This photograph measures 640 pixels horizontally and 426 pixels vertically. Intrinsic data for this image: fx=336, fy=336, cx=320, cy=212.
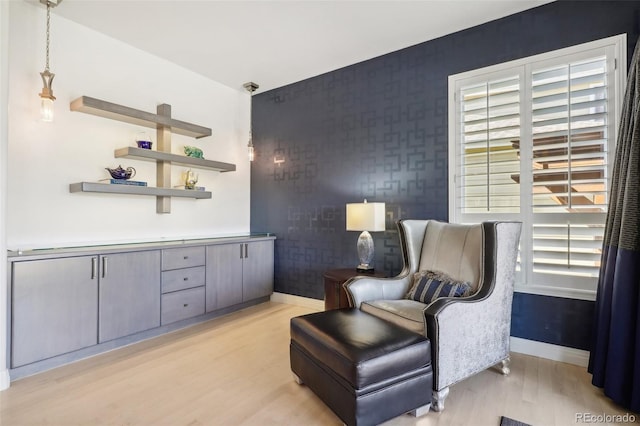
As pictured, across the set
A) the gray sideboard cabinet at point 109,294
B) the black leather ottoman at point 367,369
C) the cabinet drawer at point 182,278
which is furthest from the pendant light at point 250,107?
the black leather ottoman at point 367,369

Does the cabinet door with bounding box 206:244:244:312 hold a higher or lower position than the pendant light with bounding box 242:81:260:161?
lower

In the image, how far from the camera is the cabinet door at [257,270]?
3869 millimetres

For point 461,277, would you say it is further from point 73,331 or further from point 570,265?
point 73,331

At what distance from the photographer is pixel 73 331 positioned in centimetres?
249

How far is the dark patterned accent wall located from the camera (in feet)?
8.66

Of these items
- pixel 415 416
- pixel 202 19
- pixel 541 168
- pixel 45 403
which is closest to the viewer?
pixel 415 416

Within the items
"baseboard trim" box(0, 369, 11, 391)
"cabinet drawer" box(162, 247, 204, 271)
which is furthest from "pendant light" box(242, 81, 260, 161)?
"baseboard trim" box(0, 369, 11, 391)

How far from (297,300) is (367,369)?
8.19 feet

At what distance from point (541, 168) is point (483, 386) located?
1.67m

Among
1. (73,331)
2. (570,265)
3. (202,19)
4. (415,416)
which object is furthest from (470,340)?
(202,19)

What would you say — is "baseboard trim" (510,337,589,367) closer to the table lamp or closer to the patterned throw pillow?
the patterned throw pillow

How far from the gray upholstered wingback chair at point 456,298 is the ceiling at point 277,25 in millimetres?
1707

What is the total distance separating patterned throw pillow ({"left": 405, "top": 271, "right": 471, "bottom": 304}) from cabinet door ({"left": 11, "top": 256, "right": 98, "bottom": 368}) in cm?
245

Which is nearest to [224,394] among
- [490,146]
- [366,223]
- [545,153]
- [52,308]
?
[52,308]
